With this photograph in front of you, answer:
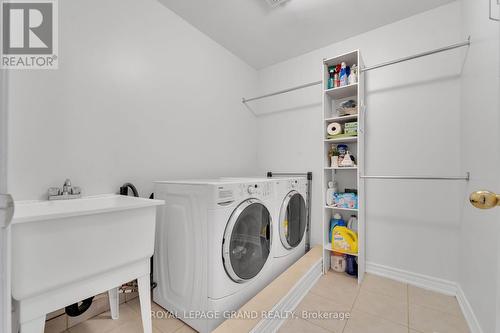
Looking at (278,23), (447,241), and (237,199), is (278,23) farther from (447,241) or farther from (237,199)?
(447,241)

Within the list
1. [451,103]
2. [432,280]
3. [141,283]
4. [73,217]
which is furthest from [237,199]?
[451,103]

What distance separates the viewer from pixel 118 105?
4.95 ft

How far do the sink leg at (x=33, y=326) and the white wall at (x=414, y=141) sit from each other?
93.0 inches

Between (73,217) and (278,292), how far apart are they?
130 centimetres

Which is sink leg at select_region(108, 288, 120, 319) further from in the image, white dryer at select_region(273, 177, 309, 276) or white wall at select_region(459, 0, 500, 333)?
white wall at select_region(459, 0, 500, 333)

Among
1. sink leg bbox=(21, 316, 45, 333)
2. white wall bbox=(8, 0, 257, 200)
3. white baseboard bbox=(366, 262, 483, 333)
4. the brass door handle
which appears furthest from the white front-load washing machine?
white baseboard bbox=(366, 262, 483, 333)

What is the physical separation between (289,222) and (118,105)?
170cm

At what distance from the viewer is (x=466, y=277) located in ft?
4.79

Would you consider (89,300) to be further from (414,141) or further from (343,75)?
(414,141)

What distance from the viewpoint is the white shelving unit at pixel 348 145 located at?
1824mm

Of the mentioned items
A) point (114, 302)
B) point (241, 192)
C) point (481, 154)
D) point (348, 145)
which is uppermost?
point (348, 145)

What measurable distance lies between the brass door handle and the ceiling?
6.19 ft

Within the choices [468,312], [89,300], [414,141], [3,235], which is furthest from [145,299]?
[414,141]

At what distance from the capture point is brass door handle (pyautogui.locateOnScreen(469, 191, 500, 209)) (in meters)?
0.56
